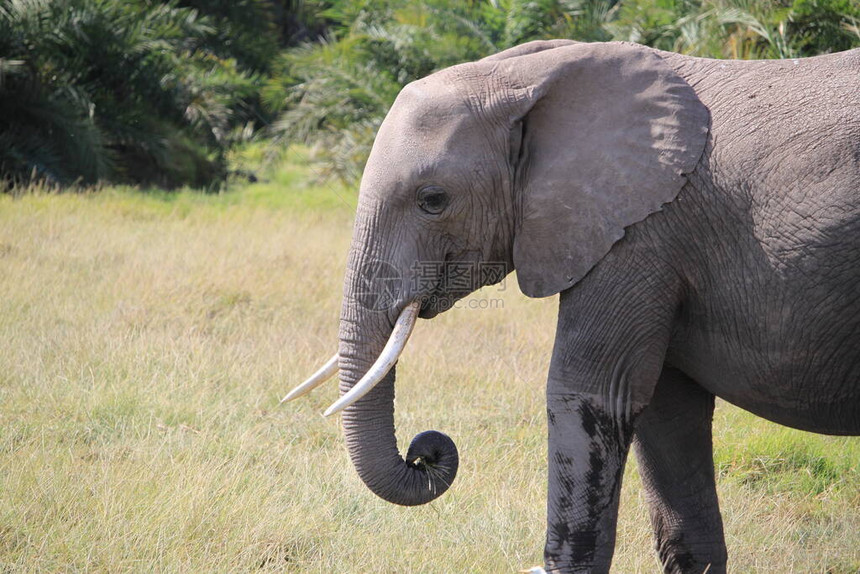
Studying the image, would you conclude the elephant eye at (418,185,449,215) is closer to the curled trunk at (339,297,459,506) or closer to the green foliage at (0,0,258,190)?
the curled trunk at (339,297,459,506)

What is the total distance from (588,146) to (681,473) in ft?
4.31

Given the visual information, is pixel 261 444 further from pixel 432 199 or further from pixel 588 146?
pixel 588 146

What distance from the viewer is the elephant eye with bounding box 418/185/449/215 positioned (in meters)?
3.09

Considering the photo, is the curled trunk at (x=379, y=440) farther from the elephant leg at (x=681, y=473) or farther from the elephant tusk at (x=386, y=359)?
the elephant leg at (x=681, y=473)

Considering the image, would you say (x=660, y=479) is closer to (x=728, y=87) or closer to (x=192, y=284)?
(x=728, y=87)

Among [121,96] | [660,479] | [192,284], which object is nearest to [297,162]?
[121,96]

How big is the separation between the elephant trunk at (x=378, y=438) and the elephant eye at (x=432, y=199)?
1.07ft

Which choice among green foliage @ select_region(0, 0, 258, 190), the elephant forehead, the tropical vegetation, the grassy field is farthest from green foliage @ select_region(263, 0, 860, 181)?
the elephant forehead

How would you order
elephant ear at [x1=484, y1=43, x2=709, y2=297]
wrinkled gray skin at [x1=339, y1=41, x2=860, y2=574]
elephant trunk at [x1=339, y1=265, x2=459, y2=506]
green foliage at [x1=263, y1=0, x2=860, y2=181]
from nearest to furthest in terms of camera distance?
1. wrinkled gray skin at [x1=339, y1=41, x2=860, y2=574]
2. elephant ear at [x1=484, y1=43, x2=709, y2=297]
3. elephant trunk at [x1=339, y1=265, x2=459, y2=506]
4. green foliage at [x1=263, y1=0, x2=860, y2=181]

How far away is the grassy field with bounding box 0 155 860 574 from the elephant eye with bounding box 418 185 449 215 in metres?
1.45

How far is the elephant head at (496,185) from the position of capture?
2.98 m

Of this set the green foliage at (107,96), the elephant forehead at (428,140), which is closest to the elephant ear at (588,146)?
the elephant forehead at (428,140)

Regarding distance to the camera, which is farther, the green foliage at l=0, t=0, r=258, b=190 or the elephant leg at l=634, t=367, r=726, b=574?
the green foliage at l=0, t=0, r=258, b=190

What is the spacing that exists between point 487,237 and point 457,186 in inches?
8.2
